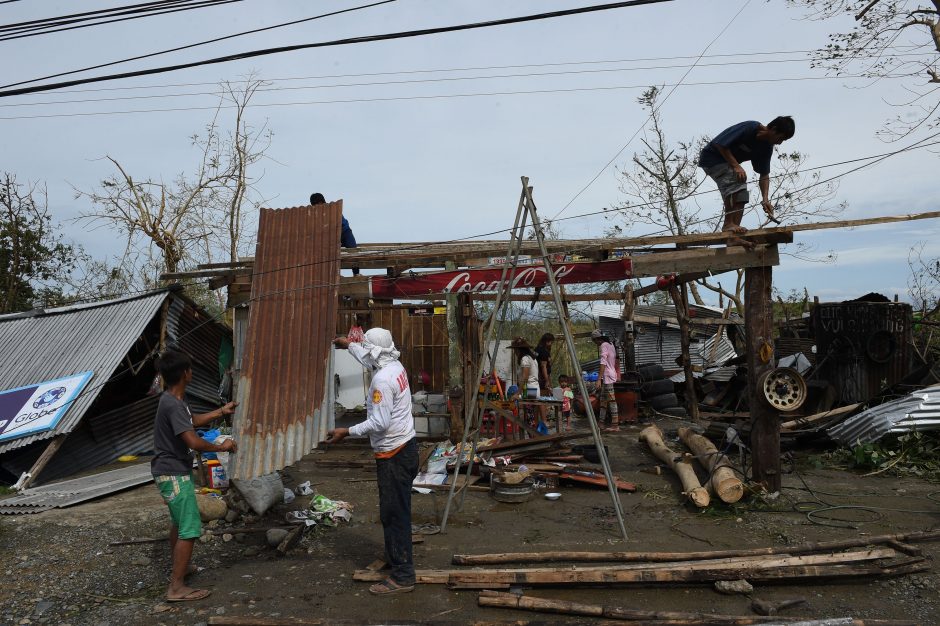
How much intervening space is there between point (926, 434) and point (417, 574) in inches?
319

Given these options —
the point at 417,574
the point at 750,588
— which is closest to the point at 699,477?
the point at 750,588

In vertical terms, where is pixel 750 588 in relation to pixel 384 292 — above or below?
below

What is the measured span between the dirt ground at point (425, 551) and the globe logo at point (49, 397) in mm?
2600

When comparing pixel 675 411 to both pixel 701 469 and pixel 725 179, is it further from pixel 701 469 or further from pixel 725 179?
pixel 725 179

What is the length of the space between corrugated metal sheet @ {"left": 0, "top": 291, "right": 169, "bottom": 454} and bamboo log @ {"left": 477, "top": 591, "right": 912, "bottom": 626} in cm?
829

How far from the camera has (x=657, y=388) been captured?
1543 cm

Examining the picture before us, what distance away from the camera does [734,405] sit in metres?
14.9

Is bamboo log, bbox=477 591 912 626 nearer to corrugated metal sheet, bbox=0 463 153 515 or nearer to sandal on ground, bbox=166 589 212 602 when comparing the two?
sandal on ground, bbox=166 589 212 602

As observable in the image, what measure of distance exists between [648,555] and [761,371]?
340cm

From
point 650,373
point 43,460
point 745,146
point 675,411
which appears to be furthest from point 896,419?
point 43,460

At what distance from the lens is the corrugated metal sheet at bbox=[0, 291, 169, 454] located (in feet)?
36.1

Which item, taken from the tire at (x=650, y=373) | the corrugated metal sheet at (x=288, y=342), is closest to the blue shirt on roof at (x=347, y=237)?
the corrugated metal sheet at (x=288, y=342)

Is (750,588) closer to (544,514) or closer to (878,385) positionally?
(544,514)

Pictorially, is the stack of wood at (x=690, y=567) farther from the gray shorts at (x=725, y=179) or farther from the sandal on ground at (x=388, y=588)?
the gray shorts at (x=725, y=179)
